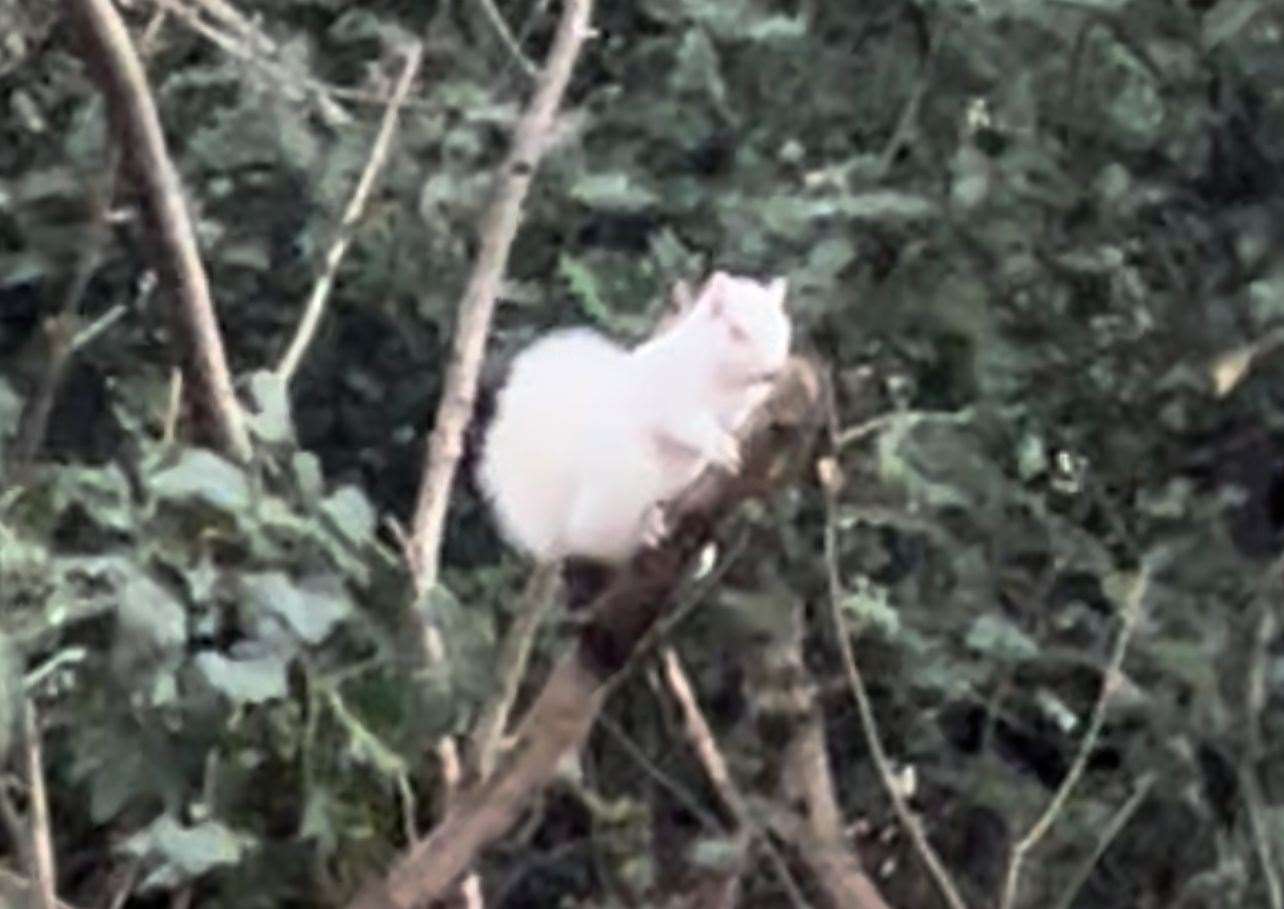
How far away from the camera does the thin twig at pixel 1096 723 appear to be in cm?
229

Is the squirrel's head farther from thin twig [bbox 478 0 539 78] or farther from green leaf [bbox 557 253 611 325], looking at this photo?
thin twig [bbox 478 0 539 78]

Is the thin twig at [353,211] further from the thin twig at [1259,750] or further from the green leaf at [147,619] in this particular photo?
the thin twig at [1259,750]

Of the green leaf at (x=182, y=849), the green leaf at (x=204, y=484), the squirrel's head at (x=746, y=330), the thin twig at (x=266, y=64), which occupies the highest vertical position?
the squirrel's head at (x=746, y=330)

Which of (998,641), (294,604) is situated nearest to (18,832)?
(294,604)

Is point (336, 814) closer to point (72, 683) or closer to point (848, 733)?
point (72, 683)

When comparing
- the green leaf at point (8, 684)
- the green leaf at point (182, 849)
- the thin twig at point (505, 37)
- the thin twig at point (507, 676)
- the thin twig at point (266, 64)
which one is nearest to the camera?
the green leaf at point (8, 684)

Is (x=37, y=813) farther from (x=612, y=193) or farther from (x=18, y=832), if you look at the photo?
(x=612, y=193)

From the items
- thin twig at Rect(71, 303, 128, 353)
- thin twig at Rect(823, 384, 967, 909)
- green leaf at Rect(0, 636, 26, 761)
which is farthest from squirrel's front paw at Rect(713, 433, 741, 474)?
thin twig at Rect(71, 303, 128, 353)

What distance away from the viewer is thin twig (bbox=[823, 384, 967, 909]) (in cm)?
214

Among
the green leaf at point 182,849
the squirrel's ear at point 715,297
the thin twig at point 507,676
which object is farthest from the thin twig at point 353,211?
the squirrel's ear at point 715,297

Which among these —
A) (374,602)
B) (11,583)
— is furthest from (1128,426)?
(11,583)

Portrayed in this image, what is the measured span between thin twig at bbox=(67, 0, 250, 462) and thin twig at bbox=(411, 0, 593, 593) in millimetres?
114

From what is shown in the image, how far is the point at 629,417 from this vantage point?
1.83 m

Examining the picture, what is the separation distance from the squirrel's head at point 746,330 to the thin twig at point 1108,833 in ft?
2.03
